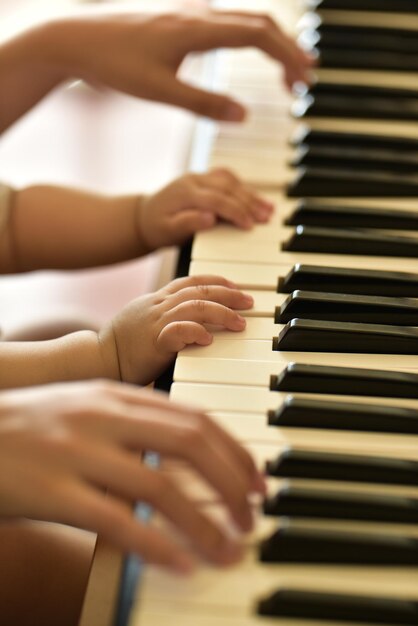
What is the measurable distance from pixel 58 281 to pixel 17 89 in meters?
0.89

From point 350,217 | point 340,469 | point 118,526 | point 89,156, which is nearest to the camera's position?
point 118,526

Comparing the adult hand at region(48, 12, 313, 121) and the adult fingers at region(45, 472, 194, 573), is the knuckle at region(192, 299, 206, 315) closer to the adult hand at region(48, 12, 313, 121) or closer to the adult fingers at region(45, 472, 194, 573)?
the adult fingers at region(45, 472, 194, 573)

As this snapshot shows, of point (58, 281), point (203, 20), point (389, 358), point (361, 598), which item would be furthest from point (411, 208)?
point (58, 281)

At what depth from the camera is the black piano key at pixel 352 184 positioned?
1.14 m

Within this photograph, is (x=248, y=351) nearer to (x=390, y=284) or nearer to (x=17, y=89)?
(x=390, y=284)

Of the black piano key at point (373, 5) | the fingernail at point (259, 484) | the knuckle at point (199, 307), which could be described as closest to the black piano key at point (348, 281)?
the knuckle at point (199, 307)

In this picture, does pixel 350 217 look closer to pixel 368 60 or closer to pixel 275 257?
pixel 275 257

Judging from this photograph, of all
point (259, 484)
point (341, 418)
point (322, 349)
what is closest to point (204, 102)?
point (322, 349)

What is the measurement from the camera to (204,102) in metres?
1.31

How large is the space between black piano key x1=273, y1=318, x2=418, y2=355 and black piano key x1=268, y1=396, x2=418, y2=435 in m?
0.10

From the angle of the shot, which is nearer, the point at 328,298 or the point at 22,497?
the point at 22,497

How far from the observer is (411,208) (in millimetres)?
1123

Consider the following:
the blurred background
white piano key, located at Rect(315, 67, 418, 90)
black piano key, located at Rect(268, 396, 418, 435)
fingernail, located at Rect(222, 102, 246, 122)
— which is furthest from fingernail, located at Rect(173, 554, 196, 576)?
the blurred background

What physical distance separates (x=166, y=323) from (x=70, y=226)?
1.31 ft
